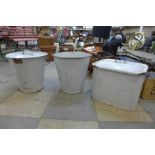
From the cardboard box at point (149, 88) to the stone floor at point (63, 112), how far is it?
9 cm

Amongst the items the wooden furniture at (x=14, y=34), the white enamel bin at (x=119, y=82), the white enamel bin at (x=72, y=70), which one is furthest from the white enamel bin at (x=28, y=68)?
the wooden furniture at (x=14, y=34)

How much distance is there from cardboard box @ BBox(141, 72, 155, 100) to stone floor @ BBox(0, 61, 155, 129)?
9cm

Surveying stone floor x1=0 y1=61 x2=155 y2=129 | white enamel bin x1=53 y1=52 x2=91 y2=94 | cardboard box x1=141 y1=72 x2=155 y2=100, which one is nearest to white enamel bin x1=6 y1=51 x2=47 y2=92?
stone floor x1=0 y1=61 x2=155 y2=129

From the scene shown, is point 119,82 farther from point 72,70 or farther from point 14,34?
point 14,34

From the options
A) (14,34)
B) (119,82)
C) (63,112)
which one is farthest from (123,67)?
(14,34)

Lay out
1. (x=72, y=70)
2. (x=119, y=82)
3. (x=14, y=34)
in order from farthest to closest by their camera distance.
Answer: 1. (x=14, y=34)
2. (x=72, y=70)
3. (x=119, y=82)

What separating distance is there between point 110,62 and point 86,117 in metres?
0.78

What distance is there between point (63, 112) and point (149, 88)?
121cm

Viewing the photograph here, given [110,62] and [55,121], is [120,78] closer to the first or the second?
[110,62]

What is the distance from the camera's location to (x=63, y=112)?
184cm

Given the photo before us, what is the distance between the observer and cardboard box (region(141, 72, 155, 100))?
2.08 metres

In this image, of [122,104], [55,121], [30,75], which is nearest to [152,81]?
[122,104]

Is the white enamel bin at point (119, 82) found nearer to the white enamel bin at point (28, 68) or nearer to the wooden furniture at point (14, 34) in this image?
the white enamel bin at point (28, 68)

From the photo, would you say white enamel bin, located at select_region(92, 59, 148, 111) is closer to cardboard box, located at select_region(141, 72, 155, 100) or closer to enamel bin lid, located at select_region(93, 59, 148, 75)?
enamel bin lid, located at select_region(93, 59, 148, 75)
